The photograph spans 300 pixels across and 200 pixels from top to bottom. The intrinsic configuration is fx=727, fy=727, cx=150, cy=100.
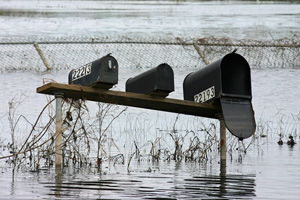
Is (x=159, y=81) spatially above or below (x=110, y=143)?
above

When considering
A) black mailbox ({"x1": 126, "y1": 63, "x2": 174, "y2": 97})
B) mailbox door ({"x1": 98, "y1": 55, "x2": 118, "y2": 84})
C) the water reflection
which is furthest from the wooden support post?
black mailbox ({"x1": 126, "y1": 63, "x2": 174, "y2": 97})

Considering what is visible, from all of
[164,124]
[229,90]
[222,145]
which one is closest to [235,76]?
[229,90]

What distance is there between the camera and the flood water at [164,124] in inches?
301

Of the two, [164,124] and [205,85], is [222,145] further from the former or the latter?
[164,124]

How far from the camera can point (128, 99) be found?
33.5 ft

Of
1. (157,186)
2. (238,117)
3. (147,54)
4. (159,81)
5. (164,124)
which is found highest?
(147,54)

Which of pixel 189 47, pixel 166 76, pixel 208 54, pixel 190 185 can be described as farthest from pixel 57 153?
pixel 189 47

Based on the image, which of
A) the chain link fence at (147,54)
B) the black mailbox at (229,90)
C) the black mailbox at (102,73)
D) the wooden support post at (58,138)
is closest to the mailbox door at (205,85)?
the black mailbox at (229,90)

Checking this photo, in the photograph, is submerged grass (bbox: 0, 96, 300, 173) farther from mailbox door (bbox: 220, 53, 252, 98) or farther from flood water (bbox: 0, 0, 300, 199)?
mailbox door (bbox: 220, 53, 252, 98)

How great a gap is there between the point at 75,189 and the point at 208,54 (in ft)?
58.9

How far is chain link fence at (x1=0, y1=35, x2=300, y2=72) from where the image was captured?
24406 millimetres

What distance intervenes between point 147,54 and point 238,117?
1614 centimetres

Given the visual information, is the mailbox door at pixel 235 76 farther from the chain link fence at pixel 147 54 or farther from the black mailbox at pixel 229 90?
the chain link fence at pixel 147 54

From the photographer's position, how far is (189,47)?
27.1 meters
